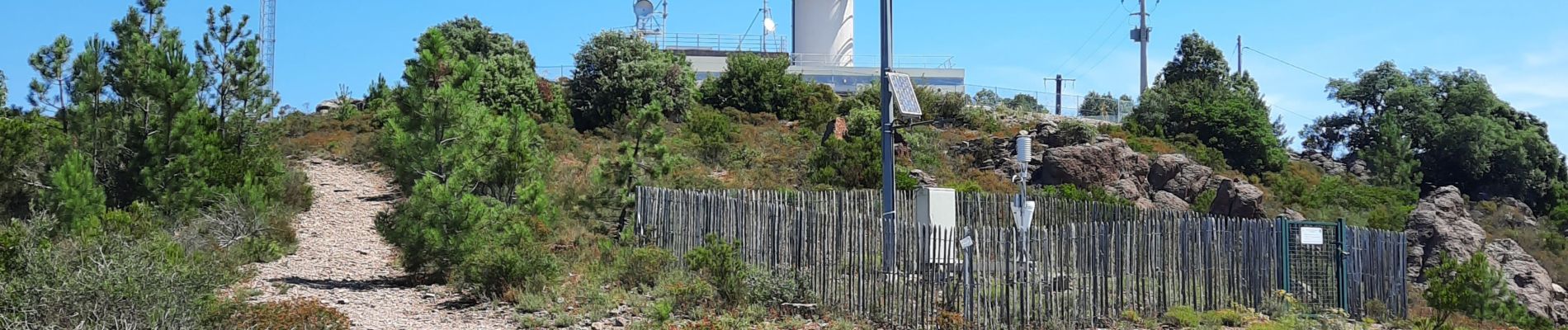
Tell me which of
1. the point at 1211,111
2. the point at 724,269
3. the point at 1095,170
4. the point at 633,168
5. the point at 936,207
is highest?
the point at 1211,111

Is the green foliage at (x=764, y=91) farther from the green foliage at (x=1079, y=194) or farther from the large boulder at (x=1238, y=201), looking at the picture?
the large boulder at (x=1238, y=201)

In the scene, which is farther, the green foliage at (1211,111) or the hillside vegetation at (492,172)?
the green foliage at (1211,111)

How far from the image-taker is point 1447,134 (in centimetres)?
3897

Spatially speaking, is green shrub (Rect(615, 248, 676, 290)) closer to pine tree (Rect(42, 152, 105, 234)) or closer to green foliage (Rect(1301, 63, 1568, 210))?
pine tree (Rect(42, 152, 105, 234))

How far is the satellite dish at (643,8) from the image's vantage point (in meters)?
43.2

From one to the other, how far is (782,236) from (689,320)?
2.01m

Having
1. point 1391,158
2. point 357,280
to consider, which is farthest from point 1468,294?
point 1391,158

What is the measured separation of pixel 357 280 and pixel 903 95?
20.2ft

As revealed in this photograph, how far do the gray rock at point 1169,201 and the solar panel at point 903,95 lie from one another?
13.3 meters

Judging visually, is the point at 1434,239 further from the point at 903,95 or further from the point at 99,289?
the point at 99,289

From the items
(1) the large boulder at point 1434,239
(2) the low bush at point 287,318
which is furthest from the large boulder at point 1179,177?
(2) the low bush at point 287,318

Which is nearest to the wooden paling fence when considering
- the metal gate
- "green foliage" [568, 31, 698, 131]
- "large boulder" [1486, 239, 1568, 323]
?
the metal gate

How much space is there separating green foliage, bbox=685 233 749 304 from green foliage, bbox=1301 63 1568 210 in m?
29.5

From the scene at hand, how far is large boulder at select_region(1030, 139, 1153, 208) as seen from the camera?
25438 millimetres
